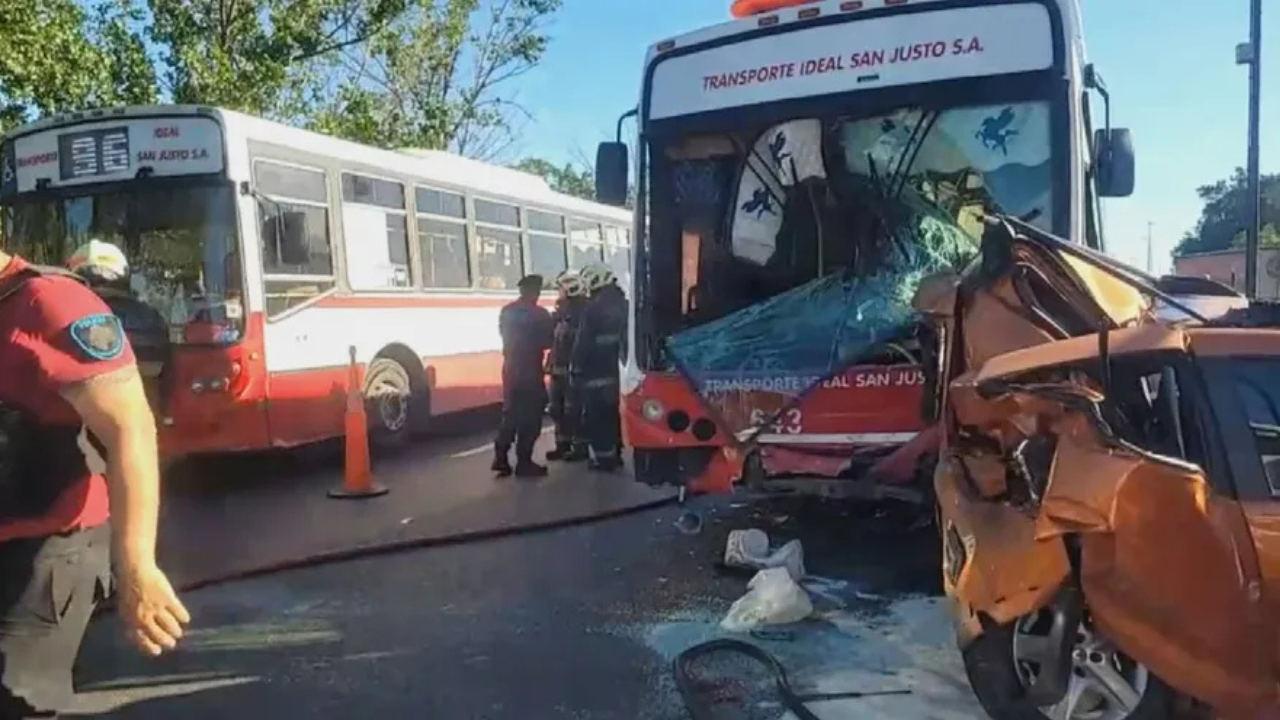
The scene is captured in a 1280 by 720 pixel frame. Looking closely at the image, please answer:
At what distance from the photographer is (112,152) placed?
9.96 m

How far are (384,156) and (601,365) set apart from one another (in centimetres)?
308

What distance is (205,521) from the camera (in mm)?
9336

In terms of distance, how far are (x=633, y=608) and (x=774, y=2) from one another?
149 inches

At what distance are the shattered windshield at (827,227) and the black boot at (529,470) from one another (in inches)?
164

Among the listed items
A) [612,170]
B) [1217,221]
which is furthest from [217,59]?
[1217,221]

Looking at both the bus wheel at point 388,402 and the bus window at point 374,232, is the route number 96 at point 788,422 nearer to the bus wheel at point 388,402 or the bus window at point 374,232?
the bus window at point 374,232

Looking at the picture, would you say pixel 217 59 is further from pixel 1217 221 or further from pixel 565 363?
pixel 1217 221

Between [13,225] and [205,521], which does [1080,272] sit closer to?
[205,521]

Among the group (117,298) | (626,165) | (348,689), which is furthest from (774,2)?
(117,298)

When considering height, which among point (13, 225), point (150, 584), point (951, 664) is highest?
point (13, 225)

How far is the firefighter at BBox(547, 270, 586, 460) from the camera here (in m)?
11.8

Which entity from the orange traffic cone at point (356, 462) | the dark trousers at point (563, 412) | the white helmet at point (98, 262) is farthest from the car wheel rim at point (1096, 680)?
the dark trousers at point (563, 412)

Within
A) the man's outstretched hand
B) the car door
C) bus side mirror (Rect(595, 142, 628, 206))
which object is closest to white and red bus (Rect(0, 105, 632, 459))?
bus side mirror (Rect(595, 142, 628, 206))

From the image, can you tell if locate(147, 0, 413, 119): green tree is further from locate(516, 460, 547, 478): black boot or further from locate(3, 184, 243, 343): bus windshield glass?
locate(516, 460, 547, 478): black boot
